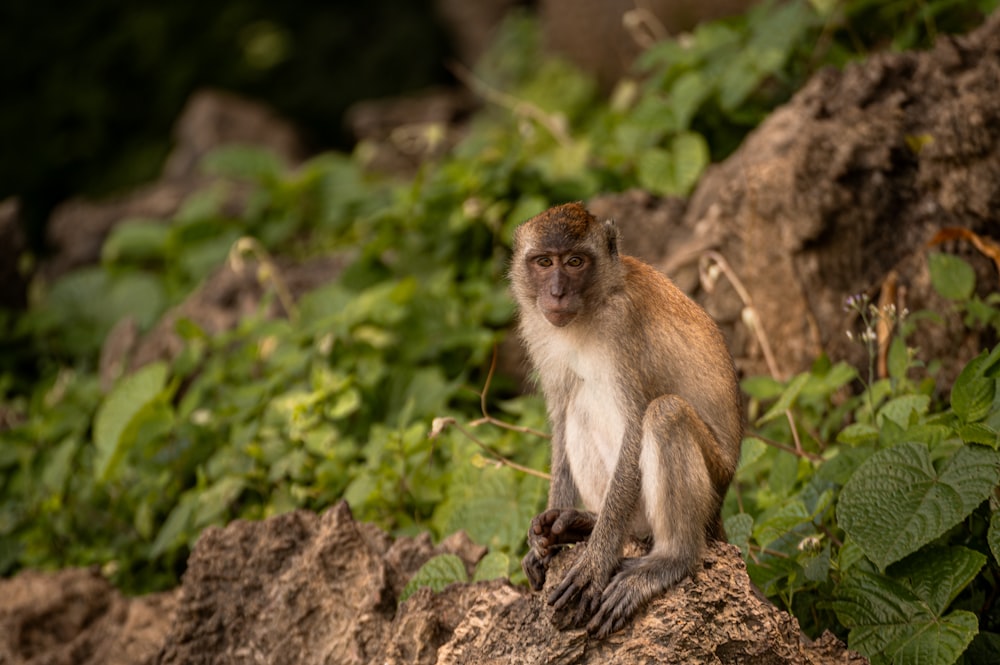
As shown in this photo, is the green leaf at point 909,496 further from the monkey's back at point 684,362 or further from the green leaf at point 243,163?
the green leaf at point 243,163

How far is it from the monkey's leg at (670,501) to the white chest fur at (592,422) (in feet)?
0.83

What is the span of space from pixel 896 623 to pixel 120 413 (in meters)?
5.14

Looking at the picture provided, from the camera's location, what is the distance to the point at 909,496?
423cm

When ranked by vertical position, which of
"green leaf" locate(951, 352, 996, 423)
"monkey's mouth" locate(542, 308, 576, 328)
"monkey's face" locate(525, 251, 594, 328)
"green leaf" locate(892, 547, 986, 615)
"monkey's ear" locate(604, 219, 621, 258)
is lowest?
"green leaf" locate(892, 547, 986, 615)

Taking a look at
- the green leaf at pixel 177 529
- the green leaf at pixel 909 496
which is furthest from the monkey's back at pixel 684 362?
the green leaf at pixel 177 529

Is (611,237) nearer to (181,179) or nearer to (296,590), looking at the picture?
(296,590)

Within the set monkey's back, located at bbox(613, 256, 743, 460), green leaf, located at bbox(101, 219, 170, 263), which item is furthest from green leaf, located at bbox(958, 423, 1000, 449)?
green leaf, located at bbox(101, 219, 170, 263)

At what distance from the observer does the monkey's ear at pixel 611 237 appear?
4.59 meters

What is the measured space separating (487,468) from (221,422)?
7.16 feet

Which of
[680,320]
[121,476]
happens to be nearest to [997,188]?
[680,320]

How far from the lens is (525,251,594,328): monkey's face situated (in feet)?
14.5

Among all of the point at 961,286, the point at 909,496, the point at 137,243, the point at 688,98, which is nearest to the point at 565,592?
the point at 909,496

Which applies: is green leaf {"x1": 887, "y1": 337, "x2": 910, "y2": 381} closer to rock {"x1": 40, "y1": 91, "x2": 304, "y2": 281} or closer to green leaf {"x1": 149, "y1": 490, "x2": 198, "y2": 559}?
green leaf {"x1": 149, "y1": 490, "x2": 198, "y2": 559}

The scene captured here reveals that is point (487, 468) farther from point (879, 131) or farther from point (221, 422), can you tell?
point (879, 131)
